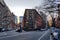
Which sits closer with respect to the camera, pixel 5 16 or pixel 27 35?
pixel 5 16

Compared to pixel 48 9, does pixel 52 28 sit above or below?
below

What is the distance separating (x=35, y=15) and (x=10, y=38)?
0.89m

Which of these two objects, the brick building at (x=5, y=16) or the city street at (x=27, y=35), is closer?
the brick building at (x=5, y=16)

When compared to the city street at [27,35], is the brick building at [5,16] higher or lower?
higher

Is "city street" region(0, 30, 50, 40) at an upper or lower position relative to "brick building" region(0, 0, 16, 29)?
lower

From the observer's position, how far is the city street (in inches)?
145

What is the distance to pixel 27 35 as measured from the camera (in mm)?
3953

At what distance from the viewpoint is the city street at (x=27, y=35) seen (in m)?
3.69

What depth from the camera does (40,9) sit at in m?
3.83

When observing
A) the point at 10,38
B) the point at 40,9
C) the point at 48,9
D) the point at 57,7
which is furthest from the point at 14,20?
the point at 57,7

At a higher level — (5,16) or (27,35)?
(5,16)

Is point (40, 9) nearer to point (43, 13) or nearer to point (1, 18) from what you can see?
point (43, 13)

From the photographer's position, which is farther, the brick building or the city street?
the city street

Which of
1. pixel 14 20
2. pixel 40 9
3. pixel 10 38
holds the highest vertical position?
pixel 40 9
